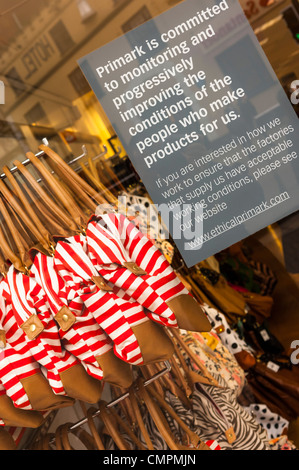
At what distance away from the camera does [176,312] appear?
93 cm

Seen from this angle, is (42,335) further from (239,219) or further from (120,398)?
→ (239,219)

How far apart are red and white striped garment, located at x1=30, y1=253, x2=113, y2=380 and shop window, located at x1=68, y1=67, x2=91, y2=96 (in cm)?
49

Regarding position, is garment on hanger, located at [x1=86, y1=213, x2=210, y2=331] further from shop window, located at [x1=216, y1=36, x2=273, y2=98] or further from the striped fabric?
shop window, located at [x1=216, y1=36, x2=273, y2=98]

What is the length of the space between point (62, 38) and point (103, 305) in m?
0.73

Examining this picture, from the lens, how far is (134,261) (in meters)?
0.95

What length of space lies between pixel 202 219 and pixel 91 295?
37 centimetres

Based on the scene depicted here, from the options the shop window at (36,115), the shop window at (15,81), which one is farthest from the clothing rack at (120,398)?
the shop window at (15,81)

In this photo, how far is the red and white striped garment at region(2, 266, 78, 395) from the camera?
0.92m

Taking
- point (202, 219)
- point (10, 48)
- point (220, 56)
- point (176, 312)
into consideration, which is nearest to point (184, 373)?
point (176, 312)

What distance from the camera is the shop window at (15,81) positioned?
1154 mm
